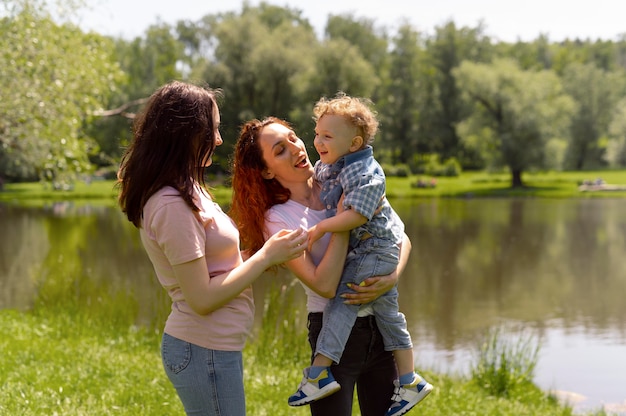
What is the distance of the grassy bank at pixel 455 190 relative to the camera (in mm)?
36844

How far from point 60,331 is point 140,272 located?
20.6ft

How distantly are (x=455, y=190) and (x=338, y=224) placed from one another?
36985mm

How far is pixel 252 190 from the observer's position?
2984 mm


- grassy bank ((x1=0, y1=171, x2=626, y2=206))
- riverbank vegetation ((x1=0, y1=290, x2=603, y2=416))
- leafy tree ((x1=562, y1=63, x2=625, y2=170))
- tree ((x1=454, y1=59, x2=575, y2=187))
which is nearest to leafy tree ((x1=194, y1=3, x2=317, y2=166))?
grassy bank ((x1=0, y1=171, x2=626, y2=206))

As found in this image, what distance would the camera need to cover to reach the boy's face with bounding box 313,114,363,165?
2947 millimetres

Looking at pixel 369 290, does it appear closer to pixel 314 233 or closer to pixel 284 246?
pixel 314 233

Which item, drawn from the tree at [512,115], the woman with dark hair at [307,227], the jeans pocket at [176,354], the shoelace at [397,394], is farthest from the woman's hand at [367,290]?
the tree at [512,115]

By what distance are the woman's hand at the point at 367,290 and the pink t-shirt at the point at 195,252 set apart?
41cm

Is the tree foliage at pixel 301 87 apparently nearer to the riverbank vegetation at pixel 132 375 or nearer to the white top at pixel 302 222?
the riverbank vegetation at pixel 132 375

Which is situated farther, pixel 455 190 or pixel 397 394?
pixel 455 190

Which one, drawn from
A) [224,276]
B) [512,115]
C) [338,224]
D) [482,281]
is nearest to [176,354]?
[224,276]

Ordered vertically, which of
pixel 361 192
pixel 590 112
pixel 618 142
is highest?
pixel 361 192

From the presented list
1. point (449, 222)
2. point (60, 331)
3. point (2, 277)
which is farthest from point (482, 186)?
point (60, 331)

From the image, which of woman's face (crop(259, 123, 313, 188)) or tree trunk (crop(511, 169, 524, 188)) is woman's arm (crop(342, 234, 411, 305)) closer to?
woman's face (crop(259, 123, 313, 188))
